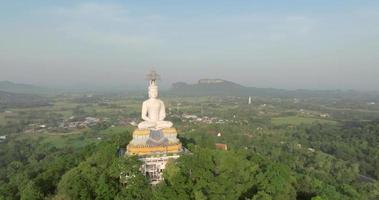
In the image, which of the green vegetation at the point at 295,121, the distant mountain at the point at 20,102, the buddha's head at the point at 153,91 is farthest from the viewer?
the distant mountain at the point at 20,102

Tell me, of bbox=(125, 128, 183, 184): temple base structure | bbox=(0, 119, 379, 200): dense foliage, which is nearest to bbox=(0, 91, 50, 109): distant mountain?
bbox=(0, 119, 379, 200): dense foliage

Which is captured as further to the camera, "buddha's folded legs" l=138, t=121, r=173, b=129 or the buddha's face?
the buddha's face

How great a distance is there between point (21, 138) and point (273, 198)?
56678 mm

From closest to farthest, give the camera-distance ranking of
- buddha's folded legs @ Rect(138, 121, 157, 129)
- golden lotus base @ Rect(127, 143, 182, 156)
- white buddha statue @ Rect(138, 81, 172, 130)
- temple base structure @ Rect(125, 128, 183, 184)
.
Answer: temple base structure @ Rect(125, 128, 183, 184)
golden lotus base @ Rect(127, 143, 182, 156)
buddha's folded legs @ Rect(138, 121, 157, 129)
white buddha statue @ Rect(138, 81, 172, 130)

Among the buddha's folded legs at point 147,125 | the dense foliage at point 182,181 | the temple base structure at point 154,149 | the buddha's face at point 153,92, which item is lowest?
the dense foliage at point 182,181

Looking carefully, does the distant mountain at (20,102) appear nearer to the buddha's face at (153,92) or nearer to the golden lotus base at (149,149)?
the buddha's face at (153,92)

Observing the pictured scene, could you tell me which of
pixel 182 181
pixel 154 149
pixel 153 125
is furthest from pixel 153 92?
pixel 182 181

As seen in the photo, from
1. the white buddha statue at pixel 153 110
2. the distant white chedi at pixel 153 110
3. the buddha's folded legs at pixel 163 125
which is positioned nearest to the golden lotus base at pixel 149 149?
the buddha's folded legs at pixel 163 125

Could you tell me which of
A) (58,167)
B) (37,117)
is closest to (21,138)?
(37,117)

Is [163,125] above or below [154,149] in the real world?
above

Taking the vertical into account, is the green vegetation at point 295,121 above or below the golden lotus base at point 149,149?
below

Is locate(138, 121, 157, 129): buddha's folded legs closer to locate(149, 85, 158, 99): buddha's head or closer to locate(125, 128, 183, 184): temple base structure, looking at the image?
locate(125, 128, 183, 184): temple base structure

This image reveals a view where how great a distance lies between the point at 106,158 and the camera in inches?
1005

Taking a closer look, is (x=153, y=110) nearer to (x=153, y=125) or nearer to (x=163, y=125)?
(x=153, y=125)
